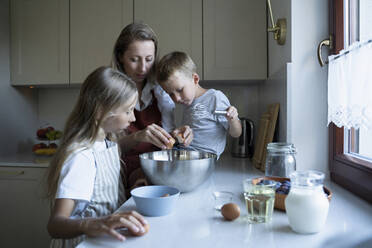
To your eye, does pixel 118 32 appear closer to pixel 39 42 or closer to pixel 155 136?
pixel 39 42

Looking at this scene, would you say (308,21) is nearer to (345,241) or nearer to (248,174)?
(248,174)

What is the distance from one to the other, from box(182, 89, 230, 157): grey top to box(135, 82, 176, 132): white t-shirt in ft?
0.36

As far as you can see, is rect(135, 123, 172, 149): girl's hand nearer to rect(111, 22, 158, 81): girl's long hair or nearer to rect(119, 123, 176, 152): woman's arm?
rect(119, 123, 176, 152): woman's arm

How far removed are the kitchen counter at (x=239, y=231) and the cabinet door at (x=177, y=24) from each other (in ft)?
4.00

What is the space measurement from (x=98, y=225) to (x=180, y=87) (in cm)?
77

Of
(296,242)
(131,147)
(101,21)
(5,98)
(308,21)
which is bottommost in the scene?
(296,242)

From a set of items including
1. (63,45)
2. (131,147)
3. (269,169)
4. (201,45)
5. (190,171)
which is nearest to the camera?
(190,171)

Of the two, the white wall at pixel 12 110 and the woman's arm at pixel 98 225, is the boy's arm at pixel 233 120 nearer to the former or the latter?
the woman's arm at pixel 98 225

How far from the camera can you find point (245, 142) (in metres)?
1.86

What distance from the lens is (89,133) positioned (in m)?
Result: 0.87

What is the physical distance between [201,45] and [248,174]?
37.0 inches

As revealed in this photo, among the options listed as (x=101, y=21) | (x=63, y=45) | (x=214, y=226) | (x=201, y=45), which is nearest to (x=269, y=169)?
(x=214, y=226)

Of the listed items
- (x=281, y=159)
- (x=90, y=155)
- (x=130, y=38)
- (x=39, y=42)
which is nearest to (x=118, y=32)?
(x=39, y=42)

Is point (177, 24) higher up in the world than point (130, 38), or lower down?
higher up
